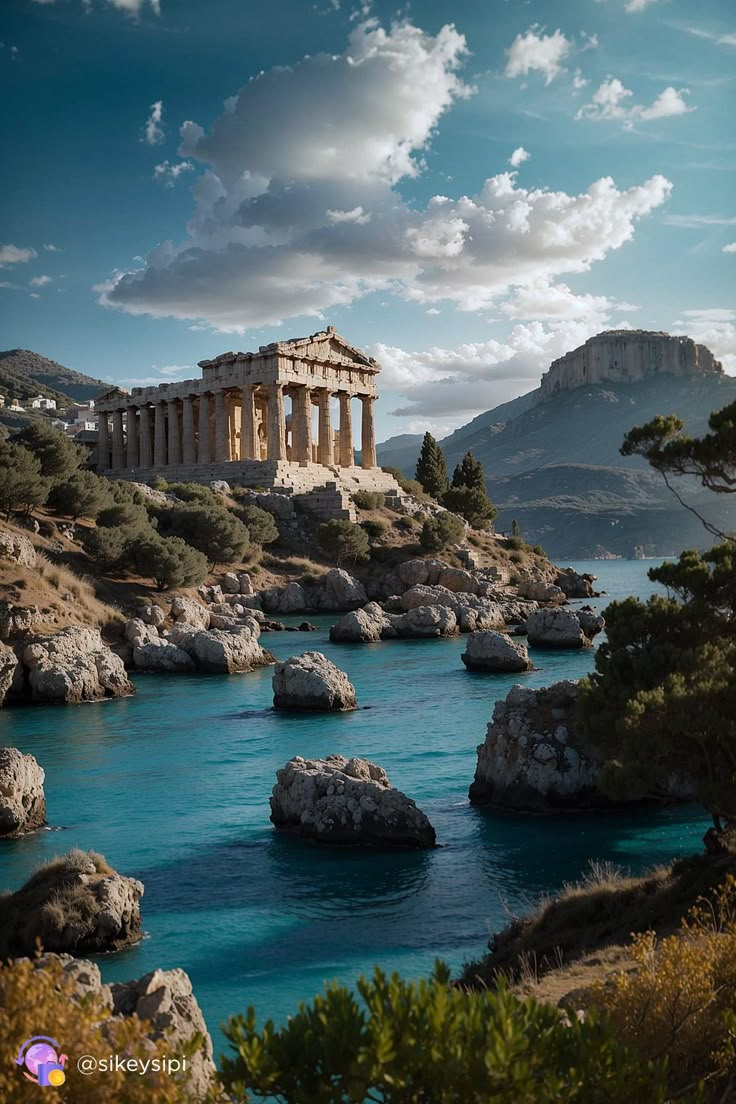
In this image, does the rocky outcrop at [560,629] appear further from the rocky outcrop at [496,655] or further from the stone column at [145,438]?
the stone column at [145,438]

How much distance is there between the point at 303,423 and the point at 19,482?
33.9m

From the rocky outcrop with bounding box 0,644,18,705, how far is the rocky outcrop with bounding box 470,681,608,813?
57.3ft

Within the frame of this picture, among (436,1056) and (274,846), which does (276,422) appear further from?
(436,1056)

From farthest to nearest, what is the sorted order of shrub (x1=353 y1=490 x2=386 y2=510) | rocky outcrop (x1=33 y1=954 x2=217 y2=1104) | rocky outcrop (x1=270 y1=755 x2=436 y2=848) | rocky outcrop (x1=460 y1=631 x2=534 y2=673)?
1. shrub (x1=353 y1=490 x2=386 y2=510)
2. rocky outcrop (x1=460 y1=631 x2=534 y2=673)
3. rocky outcrop (x1=270 y1=755 x2=436 y2=848)
4. rocky outcrop (x1=33 y1=954 x2=217 y2=1104)

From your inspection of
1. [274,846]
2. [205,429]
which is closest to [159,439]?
[205,429]

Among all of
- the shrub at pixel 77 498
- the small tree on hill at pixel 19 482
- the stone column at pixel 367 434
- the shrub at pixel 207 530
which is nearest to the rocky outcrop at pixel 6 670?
the small tree on hill at pixel 19 482

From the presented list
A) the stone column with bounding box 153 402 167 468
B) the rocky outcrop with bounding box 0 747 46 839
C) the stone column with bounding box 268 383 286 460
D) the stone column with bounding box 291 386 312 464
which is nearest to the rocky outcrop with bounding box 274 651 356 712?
the rocky outcrop with bounding box 0 747 46 839

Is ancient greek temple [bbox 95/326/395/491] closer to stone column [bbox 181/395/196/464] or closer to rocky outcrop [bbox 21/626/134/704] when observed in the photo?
stone column [bbox 181/395/196/464]

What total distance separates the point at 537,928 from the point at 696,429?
20143 centimetres

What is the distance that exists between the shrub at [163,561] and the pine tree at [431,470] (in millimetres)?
38665

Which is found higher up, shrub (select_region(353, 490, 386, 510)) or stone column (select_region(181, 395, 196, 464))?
stone column (select_region(181, 395, 196, 464))

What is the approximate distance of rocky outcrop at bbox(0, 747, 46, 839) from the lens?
16.8 meters

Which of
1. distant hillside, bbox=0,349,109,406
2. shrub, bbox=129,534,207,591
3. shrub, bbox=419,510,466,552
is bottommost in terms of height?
shrub, bbox=129,534,207,591

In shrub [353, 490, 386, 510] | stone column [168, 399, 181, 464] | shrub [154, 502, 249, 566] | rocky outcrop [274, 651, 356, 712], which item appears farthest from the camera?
stone column [168, 399, 181, 464]
